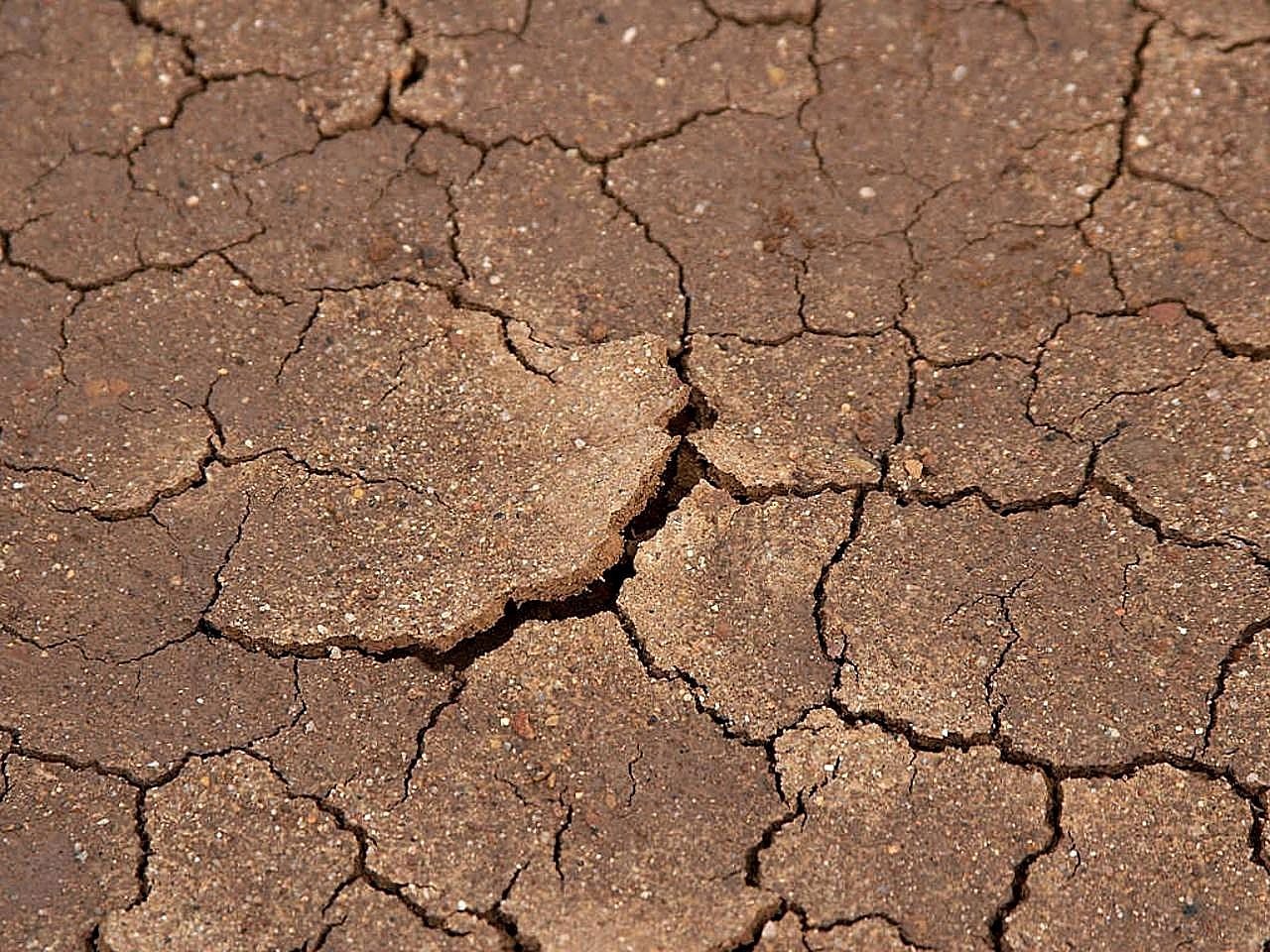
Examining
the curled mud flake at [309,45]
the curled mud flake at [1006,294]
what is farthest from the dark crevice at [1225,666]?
the curled mud flake at [309,45]

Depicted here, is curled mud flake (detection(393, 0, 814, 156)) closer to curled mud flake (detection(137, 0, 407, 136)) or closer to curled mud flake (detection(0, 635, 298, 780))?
curled mud flake (detection(137, 0, 407, 136))

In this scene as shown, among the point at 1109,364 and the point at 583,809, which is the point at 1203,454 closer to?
the point at 1109,364

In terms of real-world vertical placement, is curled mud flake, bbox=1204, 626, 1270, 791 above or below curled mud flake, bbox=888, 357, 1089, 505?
below

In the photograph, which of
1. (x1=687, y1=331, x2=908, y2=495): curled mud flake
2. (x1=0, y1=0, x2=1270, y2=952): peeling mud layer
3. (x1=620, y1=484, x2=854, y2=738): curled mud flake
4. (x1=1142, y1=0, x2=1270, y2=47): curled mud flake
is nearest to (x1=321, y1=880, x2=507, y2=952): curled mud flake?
(x1=0, y1=0, x2=1270, y2=952): peeling mud layer

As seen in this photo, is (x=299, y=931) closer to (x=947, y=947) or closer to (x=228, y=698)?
(x=228, y=698)

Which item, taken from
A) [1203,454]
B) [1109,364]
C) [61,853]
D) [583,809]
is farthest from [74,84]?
[1203,454]
